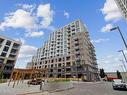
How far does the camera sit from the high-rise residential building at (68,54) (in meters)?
90.1

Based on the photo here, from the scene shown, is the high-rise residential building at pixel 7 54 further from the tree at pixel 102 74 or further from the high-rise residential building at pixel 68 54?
the tree at pixel 102 74

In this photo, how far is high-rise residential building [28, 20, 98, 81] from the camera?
296 ft

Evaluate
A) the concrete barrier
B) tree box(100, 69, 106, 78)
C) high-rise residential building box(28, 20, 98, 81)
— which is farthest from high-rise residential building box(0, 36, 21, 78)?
tree box(100, 69, 106, 78)

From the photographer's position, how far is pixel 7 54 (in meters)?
81.1

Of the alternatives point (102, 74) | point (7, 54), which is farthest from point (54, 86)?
point (102, 74)

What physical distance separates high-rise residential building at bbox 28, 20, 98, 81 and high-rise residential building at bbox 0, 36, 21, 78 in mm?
20756

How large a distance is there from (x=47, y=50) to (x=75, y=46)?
24.5m

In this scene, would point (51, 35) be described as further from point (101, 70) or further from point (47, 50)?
point (101, 70)

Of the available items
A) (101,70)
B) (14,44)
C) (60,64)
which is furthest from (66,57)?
(101,70)

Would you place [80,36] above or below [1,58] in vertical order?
above

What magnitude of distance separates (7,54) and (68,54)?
35.2 meters

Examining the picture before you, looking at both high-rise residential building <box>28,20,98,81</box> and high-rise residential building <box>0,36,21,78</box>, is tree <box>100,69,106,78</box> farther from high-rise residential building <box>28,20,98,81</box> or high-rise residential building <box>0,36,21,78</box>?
high-rise residential building <box>0,36,21,78</box>

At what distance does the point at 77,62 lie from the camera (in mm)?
90625

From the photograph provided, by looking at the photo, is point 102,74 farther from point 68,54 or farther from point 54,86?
point 54,86
